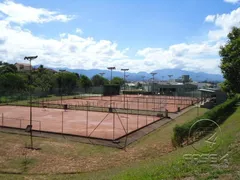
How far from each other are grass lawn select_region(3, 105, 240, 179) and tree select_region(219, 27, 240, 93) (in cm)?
2179

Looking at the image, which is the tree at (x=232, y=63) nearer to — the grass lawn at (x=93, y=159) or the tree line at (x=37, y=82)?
the grass lawn at (x=93, y=159)

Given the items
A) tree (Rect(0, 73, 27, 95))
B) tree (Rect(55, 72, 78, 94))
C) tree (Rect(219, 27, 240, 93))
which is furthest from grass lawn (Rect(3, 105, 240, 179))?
tree (Rect(55, 72, 78, 94))

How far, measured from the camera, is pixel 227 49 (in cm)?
4744

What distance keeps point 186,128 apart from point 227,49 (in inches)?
1144

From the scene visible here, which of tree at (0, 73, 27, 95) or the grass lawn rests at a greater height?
tree at (0, 73, 27, 95)

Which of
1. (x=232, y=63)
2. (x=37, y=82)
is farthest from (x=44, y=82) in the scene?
(x=232, y=63)

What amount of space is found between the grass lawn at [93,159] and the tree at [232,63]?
71.5 ft

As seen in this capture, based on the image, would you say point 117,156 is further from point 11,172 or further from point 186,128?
point 11,172

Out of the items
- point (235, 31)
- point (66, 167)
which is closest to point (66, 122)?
point (66, 167)

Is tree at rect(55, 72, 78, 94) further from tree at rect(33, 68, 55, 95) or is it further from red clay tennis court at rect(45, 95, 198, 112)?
red clay tennis court at rect(45, 95, 198, 112)

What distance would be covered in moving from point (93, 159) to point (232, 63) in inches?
1296

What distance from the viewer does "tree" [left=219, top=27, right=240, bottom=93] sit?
4338 cm

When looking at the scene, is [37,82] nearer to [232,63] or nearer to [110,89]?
[110,89]

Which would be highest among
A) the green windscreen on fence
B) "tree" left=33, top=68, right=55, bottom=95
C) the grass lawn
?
"tree" left=33, top=68, right=55, bottom=95
